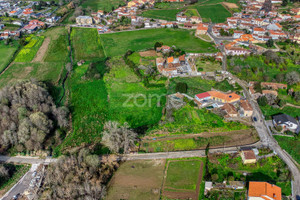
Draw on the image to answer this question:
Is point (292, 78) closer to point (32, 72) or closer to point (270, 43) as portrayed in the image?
point (270, 43)

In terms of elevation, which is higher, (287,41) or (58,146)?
(287,41)

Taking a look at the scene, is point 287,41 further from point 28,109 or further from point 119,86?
point 28,109

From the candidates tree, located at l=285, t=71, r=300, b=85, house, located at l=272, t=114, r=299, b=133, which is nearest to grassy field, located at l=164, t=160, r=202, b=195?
house, located at l=272, t=114, r=299, b=133

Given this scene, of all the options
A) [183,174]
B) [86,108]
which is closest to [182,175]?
[183,174]

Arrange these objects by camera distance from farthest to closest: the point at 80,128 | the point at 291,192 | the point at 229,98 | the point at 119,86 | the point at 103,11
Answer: the point at 103,11, the point at 119,86, the point at 229,98, the point at 80,128, the point at 291,192

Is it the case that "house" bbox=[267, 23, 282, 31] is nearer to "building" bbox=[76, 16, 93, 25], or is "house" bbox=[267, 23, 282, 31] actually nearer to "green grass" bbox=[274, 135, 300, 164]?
"green grass" bbox=[274, 135, 300, 164]

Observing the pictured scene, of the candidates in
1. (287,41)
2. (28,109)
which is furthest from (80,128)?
(287,41)
